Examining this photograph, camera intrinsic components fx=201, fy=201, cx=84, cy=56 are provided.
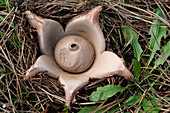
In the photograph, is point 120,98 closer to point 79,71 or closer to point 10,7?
point 79,71

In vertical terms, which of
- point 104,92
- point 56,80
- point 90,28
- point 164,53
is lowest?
point 104,92

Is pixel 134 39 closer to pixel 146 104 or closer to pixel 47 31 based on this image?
pixel 146 104

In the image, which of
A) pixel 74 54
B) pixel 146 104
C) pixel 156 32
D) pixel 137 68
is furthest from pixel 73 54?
pixel 156 32

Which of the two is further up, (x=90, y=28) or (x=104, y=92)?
(x=90, y=28)

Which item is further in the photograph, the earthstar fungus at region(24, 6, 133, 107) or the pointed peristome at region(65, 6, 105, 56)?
the pointed peristome at region(65, 6, 105, 56)

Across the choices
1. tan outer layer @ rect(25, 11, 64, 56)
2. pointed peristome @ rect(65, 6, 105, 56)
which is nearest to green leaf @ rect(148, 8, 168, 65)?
pointed peristome @ rect(65, 6, 105, 56)

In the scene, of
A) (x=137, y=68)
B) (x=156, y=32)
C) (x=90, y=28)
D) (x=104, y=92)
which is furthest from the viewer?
(x=156, y=32)

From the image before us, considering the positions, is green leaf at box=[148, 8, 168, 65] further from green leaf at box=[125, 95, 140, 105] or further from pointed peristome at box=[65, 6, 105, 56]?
pointed peristome at box=[65, 6, 105, 56]
